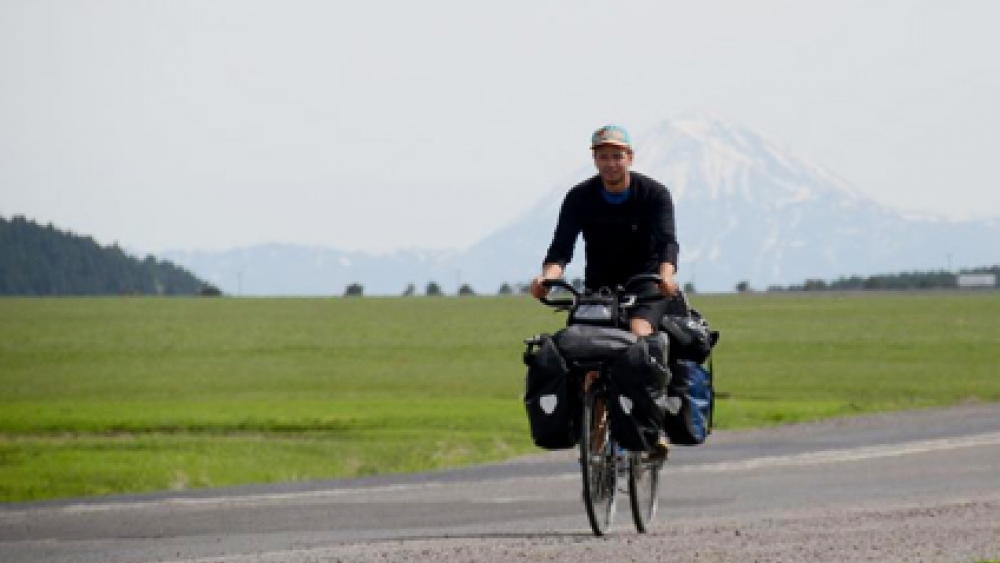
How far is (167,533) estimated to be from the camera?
21109 millimetres

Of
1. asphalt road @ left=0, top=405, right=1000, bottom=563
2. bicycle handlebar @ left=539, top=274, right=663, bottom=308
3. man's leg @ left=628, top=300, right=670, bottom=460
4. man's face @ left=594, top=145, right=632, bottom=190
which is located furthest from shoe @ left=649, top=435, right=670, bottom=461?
man's face @ left=594, top=145, right=632, bottom=190

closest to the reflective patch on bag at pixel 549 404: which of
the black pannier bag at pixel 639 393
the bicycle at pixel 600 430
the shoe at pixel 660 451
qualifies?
the bicycle at pixel 600 430

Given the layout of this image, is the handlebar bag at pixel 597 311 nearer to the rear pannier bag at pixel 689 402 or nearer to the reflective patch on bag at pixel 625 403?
the reflective patch on bag at pixel 625 403

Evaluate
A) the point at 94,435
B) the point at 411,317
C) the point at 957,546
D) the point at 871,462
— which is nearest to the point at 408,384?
the point at 94,435

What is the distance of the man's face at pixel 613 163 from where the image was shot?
A: 1380 cm

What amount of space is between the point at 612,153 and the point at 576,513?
8764 mm

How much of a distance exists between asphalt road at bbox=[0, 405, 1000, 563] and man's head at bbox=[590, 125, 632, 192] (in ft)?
7.65

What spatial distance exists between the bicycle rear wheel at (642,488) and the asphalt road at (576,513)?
0.58ft

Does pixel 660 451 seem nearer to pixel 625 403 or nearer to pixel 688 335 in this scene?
pixel 688 335

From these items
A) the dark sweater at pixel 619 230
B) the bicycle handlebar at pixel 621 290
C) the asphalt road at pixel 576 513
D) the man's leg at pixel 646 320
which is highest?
the dark sweater at pixel 619 230

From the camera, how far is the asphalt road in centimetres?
1416

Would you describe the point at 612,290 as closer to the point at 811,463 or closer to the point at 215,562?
the point at 215,562

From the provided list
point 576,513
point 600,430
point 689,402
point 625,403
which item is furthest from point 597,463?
point 576,513

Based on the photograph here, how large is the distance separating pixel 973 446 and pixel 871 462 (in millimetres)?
2883
